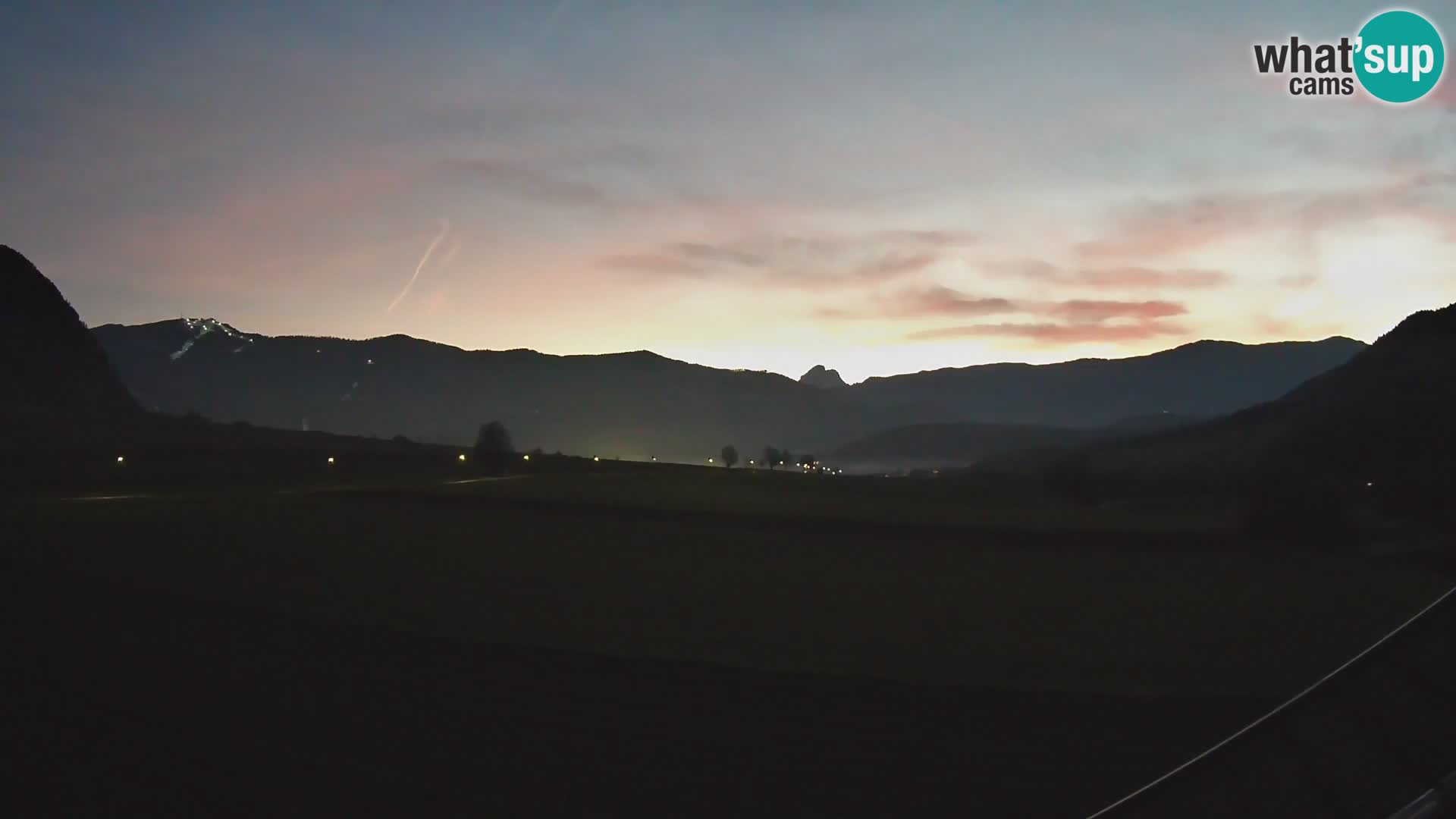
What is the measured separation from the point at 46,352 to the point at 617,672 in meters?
128

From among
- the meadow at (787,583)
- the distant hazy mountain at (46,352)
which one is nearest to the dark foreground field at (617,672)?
the meadow at (787,583)

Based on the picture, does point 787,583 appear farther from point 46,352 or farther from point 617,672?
point 46,352

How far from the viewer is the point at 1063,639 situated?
70.0ft

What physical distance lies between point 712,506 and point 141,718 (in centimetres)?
4989

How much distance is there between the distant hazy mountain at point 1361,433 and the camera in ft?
283

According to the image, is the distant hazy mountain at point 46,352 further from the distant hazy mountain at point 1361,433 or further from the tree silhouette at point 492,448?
the distant hazy mountain at point 1361,433

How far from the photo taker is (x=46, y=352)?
120 meters

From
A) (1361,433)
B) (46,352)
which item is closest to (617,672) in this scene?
(1361,433)

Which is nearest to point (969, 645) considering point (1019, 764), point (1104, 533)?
point (1019, 764)

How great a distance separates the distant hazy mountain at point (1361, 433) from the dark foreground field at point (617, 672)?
33367 millimetres

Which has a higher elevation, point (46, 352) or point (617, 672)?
point (46, 352)

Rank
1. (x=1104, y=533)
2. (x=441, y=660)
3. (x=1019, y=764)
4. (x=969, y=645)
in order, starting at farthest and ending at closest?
(x=1104, y=533), (x=969, y=645), (x=441, y=660), (x=1019, y=764)

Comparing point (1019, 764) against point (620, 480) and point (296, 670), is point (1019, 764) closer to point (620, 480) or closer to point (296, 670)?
point (296, 670)

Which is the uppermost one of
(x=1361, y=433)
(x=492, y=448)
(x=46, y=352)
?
(x=46, y=352)
